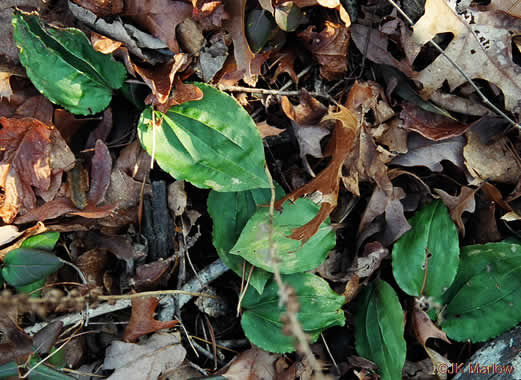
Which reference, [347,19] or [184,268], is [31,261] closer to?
[184,268]

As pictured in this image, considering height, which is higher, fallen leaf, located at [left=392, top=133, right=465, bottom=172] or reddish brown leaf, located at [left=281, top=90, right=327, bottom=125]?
reddish brown leaf, located at [left=281, top=90, right=327, bottom=125]

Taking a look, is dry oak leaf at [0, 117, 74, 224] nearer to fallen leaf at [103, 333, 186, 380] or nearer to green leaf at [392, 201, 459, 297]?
fallen leaf at [103, 333, 186, 380]

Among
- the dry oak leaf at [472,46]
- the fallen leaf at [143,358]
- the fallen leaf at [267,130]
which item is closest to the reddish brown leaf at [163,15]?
the fallen leaf at [267,130]

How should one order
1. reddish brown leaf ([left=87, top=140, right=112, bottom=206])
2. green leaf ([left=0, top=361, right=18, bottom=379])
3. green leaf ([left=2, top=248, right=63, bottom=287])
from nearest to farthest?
green leaf ([left=0, top=361, right=18, bottom=379]), green leaf ([left=2, top=248, right=63, bottom=287]), reddish brown leaf ([left=87, top=140, right=112, bottom=206])

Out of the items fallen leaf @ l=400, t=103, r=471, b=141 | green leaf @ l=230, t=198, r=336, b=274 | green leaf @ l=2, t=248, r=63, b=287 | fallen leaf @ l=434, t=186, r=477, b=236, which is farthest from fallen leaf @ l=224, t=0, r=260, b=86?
green leaf @ l=2, t=248, r=63, b=287

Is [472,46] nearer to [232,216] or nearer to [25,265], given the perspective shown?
[232,216]

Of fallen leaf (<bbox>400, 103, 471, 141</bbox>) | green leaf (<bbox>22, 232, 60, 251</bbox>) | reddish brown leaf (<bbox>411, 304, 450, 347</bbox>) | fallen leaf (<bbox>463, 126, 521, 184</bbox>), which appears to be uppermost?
fallen leaf (<bbox>400, 103, 471, 141</bbox>)

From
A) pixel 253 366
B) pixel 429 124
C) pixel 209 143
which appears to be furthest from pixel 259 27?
pixel 253 366
